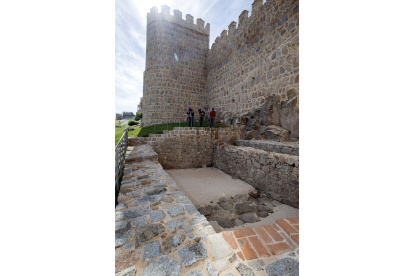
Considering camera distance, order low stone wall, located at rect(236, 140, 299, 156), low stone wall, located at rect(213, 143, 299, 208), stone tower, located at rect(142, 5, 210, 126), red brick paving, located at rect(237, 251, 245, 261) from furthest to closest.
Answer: stone tower, located at rect(142, 5, 210, 126)
low stone wall, located at rect(236, 140, 299, 156)
low stone wall, located at rect(213, 143, 299, 208)
red brick paving, located at rect(237, 251, 245, 261)

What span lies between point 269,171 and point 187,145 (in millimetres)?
4860

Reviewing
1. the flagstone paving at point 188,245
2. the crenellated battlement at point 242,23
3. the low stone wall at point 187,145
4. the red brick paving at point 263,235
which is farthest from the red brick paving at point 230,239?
the crenellated battlement at point 242,23

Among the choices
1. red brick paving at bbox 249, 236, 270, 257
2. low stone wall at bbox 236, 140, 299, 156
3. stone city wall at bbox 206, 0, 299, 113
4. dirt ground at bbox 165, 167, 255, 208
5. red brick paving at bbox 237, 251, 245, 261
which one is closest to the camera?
red brick paving at bbox 237, 251, 245, 261

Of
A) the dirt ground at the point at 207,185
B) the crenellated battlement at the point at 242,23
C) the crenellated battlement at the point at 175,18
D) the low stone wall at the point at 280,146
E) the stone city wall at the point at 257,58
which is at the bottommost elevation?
the dirt ground at the point at 207,185

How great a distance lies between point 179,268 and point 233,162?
5953mm

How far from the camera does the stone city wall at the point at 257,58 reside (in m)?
6.44

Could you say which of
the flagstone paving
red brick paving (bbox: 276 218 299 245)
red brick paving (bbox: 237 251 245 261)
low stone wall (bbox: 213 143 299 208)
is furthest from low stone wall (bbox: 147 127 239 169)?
red brick paving (bbox: 237 251 245 261)

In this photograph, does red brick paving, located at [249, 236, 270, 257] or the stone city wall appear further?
the stone city wall

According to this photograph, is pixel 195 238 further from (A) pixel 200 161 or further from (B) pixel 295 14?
(B) pixel 295 14

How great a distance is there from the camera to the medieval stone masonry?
677cm

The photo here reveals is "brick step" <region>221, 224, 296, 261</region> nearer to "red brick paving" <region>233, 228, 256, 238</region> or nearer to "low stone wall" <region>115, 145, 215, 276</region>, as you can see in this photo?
"red brick paving" <region>233, 228, 256, 238</region>

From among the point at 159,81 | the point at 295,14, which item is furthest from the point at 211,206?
the point at 159,81

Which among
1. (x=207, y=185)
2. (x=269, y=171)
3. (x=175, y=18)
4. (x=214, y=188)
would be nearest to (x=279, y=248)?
(x=269, y=171)

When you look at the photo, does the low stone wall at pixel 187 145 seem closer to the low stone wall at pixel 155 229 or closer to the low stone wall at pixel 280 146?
the low stone wall at pixel 280 146
